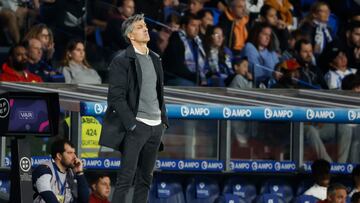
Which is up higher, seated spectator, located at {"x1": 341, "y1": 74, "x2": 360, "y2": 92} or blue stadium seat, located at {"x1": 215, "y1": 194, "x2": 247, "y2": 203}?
seated spectator, located at {"x1": 341, "y1": 74, "x2": 360, "y2": 92}

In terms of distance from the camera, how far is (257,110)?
42.0 feet

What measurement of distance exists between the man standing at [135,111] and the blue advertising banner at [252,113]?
8.70ft

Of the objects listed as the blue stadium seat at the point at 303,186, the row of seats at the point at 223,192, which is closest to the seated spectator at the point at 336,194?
the row of seats at the point at 223,192

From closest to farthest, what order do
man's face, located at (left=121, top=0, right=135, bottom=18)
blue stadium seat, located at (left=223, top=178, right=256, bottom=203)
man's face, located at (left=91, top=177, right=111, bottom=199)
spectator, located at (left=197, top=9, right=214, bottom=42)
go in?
man's face, located at (left=91, top=177, right=111, bottom=199) → blue stadium seat, located at (left=223, top=178, right=256, bottom=203) → man's face, located at (left=121, top=0, right=135, bottom=18) → spectator, located at (left=197, top=9, right=214, bottom=42)

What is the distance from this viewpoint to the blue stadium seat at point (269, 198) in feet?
43.8

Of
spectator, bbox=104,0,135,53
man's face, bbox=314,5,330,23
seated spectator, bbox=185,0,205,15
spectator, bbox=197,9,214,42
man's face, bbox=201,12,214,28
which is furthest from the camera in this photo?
man's face, bbox=314,5,330,23

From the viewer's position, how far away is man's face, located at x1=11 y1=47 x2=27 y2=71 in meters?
13.3

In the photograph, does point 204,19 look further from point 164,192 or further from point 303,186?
point 164,192

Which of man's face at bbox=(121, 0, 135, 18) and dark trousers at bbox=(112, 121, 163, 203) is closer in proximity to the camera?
dark trousers at bbox=(112, 121, 163, 203)

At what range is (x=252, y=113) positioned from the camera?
1274 cm

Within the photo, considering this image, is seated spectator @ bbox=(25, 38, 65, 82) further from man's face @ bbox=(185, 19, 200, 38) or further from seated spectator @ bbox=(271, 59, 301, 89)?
seated spectator @ bbox=(271, 59, 301, 89)

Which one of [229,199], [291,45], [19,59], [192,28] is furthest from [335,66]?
[19,59]

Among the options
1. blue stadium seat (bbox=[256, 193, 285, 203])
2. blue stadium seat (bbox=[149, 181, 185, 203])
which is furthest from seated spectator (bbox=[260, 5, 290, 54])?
blue stadium seat (bbox=[149, 181, 185, 203])

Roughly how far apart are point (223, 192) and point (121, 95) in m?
4.35
